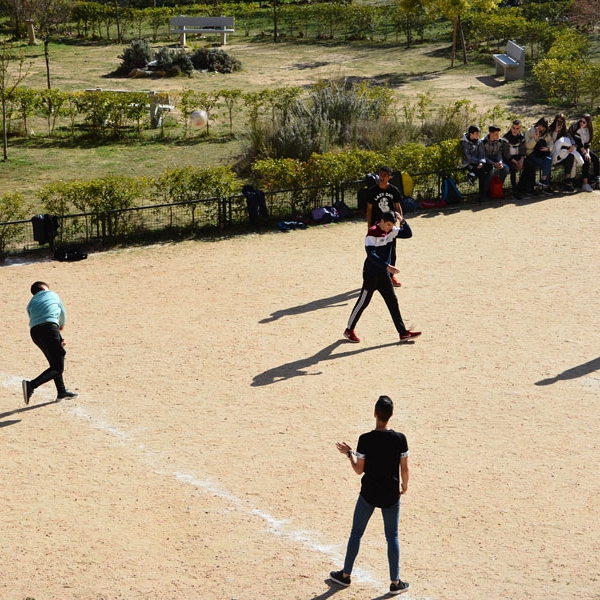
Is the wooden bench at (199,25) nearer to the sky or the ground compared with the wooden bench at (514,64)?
nearer to the sky

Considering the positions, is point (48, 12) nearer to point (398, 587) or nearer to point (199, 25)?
point (199, 25)

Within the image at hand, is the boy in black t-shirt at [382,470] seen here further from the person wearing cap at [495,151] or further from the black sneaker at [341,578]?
the person wearing cap at [495,151]

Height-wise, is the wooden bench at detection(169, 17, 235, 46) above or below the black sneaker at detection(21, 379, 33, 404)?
above

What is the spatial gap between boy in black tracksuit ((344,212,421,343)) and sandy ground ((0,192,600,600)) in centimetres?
29

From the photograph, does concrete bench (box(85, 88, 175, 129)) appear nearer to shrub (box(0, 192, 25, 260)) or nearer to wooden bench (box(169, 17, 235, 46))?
shrub (box(0, 192, 25, 260))

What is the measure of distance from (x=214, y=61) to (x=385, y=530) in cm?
2691

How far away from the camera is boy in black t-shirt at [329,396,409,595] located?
7.05 metres

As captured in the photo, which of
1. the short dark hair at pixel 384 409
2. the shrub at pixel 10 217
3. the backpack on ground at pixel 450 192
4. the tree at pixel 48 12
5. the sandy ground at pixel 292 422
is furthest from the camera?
the tree at pixel 48 12

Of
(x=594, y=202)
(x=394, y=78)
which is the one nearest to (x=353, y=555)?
(x=594, y=202)

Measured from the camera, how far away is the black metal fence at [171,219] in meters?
15.5

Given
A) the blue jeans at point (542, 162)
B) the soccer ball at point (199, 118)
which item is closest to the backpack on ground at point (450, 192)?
the blue jeans at point (542, 162)

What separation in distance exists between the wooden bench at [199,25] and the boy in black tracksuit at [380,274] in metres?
26.6

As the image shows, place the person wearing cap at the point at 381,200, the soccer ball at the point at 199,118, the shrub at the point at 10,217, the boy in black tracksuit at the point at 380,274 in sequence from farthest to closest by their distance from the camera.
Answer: the soccer ball at the point at 199,118 < the shrub at the point at 10,217 < the person wearing cap at the point at 381,200 < the boy in black tracksuit at the point at 380,274

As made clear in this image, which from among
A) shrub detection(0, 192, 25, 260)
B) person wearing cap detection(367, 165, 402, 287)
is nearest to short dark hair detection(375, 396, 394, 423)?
person wearing cap detection(367, 165, 402, 287)
